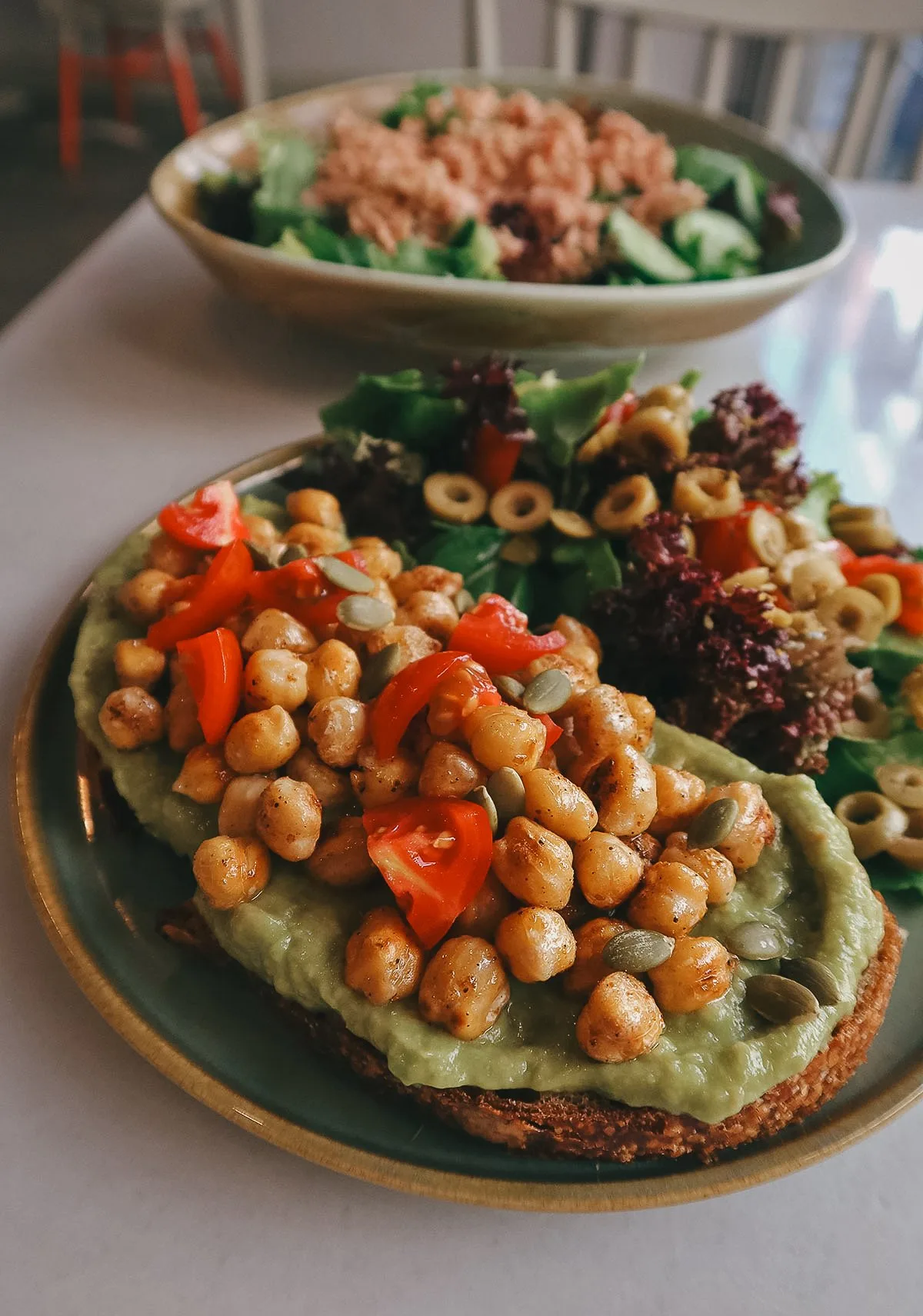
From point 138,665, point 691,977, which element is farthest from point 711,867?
point 138,665

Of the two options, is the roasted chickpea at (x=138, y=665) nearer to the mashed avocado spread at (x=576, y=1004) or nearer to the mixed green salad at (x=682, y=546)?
the mashed avocado spread at (x=576, y=1004)

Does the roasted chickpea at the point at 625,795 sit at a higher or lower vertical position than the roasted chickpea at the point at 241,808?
higher

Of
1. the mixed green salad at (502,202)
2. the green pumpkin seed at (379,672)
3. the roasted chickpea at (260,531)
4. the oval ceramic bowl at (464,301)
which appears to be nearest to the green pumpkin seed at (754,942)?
the green pumpkin seed at (379,672)

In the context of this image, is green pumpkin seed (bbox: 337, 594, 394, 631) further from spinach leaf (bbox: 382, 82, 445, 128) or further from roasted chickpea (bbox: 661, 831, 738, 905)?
spinach leaf (bbox: 382, 82, 445, 128)

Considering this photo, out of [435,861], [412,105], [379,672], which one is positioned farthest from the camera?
[412,105]

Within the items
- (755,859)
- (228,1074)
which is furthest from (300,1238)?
(755,859)

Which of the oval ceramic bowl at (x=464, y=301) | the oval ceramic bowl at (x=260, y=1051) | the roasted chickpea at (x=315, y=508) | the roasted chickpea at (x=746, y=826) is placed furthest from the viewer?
the oval ceramic bowl at (x=464, y=301)

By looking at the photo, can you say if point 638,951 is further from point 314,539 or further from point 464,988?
point 314,539
